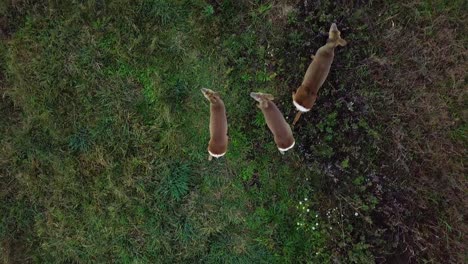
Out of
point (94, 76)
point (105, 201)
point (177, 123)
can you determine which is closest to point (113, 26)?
point (94, 76)

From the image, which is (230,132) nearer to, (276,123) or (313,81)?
(276,123)

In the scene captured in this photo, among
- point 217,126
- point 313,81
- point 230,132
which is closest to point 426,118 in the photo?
point 313,81

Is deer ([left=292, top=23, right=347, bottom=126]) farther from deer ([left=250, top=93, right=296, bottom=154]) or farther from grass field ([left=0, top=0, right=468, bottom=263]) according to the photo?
grass field ([left=0, top=0, right=468, bottom=263])

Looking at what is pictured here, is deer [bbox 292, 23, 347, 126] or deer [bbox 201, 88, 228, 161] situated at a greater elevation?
deer [bbox 292, 23, 347, 126]

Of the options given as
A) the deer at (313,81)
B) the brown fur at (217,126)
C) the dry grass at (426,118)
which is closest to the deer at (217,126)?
the brown fur at (217,126)

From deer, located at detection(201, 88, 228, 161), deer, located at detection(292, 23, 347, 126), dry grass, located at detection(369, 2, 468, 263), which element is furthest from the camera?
dry grass, located at detection(369, 2, 468, 263)

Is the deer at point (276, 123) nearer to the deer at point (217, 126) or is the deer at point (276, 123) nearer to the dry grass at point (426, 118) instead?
the deer at point (217, 126)

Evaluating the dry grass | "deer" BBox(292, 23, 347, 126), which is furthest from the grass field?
"deer" BBox(292, 23, 347, 126)

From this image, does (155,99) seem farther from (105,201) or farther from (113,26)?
(105,201)
